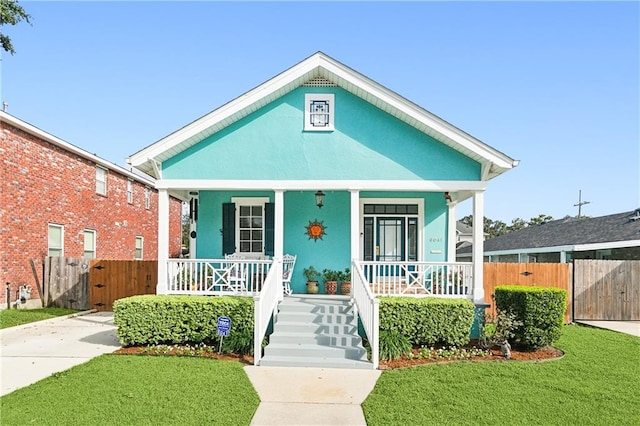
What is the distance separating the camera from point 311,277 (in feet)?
39.0

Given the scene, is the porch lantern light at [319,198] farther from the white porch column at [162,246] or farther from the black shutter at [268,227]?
the white porch column at [162,246]

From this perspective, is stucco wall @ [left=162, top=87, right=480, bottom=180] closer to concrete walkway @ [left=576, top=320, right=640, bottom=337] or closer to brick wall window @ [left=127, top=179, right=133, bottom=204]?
concrete walkway @ [left=576, top=320, right=640, bottom=337]

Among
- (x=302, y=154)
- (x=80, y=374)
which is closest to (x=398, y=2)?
(x=302, y=154)

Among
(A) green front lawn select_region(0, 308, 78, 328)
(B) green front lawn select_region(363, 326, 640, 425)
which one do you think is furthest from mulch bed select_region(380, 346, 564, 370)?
(A) green front lawn select_region(0, 308, 78, 328)

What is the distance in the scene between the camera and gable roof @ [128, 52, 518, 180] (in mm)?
10031

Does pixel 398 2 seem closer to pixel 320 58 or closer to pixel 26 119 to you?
pixel 320 58

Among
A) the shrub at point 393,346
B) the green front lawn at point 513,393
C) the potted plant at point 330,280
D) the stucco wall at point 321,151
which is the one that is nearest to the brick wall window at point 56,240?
the stucco wall at point 321,151

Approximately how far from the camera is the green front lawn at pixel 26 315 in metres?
11.4

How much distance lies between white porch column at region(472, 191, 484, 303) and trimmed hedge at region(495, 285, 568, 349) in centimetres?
120

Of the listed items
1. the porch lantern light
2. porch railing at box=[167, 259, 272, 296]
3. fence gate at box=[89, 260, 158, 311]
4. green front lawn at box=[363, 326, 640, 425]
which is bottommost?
green front lawn at box=[363, 326, 640, 425]

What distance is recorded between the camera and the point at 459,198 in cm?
1213

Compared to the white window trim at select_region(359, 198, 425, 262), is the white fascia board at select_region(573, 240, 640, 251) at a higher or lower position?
lower

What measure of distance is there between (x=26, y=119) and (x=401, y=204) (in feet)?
39.0

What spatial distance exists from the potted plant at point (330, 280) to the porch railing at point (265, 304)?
203 centimetres
